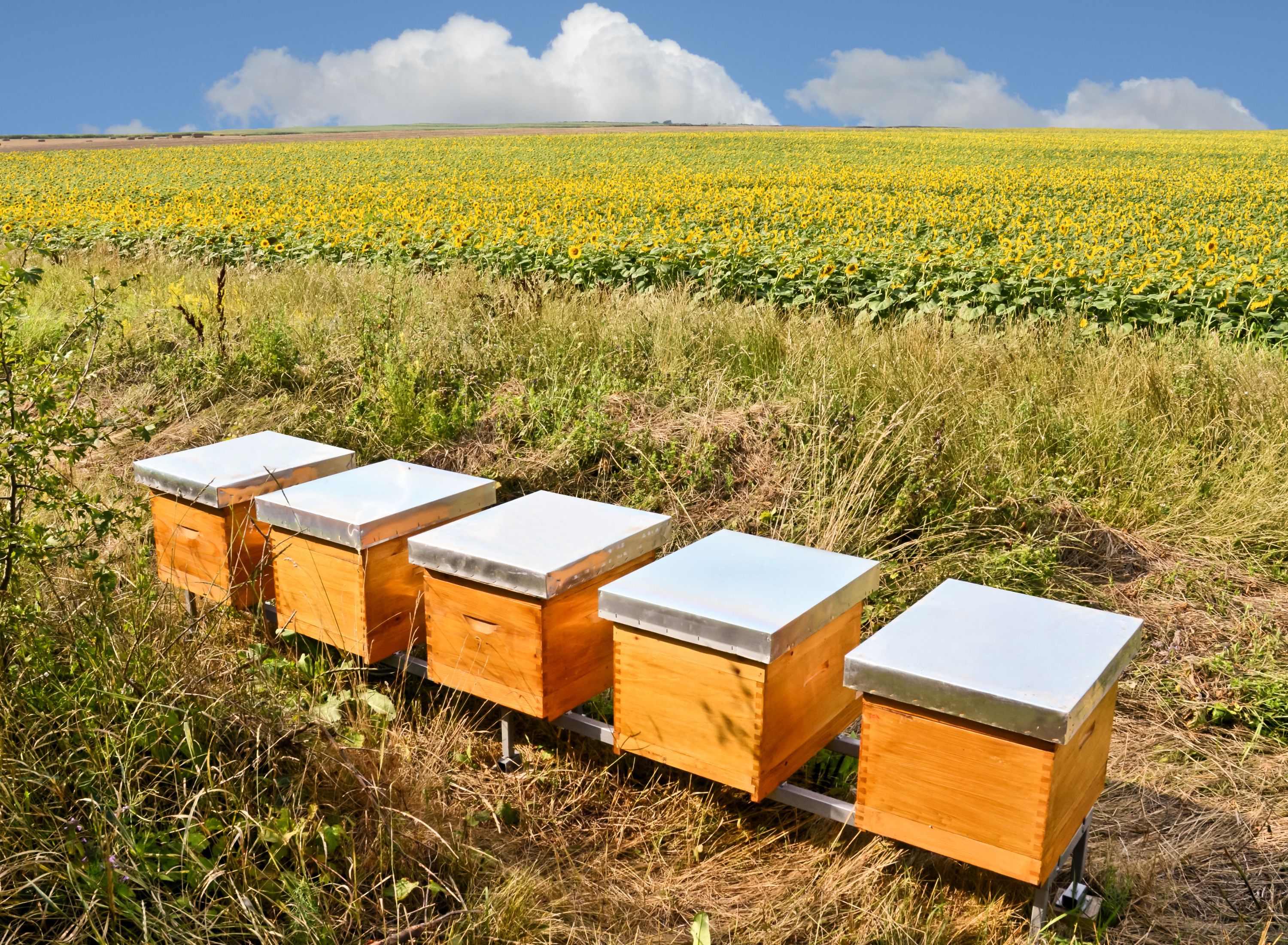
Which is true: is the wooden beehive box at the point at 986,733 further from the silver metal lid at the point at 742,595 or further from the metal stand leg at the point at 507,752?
the metal stand leg at the point at 507,752

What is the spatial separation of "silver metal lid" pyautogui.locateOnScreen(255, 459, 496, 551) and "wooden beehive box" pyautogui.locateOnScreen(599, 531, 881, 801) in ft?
2.53

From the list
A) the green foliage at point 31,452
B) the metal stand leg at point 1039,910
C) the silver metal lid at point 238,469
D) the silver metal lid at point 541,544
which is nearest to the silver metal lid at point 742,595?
the silver metal lid at point 541,544

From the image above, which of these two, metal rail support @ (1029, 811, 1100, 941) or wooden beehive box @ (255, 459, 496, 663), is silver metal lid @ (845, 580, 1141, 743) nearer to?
metal rail support @ (1029, 811, 1100, 941)

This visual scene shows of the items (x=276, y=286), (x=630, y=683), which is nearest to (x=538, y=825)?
(x=630, y=683)

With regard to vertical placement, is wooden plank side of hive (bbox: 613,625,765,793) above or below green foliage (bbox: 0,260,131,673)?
below

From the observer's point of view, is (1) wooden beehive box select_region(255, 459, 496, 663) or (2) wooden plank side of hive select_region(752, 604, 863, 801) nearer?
(2) wooden plank side of hive select_region(752, 604, 863, 801)

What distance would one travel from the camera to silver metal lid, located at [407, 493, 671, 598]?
2.55m

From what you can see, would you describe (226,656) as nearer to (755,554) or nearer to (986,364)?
(755,554)

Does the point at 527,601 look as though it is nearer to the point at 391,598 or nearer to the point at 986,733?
the point at 391,598

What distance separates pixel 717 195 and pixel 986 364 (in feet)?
39.0

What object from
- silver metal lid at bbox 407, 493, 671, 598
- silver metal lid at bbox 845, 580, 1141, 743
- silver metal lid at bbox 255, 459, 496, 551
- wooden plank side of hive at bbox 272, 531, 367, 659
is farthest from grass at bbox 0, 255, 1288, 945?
silver metal lid at bbox 845, 580, 1141, 743

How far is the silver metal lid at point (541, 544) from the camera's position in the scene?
255cm

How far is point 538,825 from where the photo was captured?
2750 millimetres

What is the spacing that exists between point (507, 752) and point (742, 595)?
956 mm
